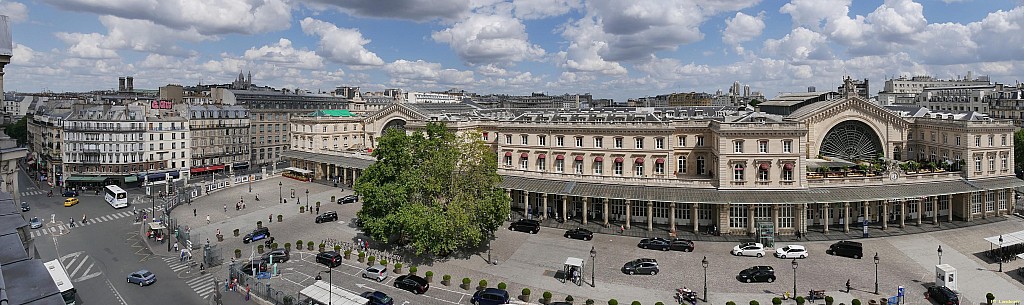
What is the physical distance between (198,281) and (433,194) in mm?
21559

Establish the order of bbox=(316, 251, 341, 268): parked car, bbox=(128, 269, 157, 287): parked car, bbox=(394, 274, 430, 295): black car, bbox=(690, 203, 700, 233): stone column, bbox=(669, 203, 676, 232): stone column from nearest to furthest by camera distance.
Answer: bbox=(394, 274, 430, 295): black car
bbox=(128, 269, 157, 287): parked car
bbox=(316, 251, 341, 268): parked car
bbox=(669, 203, 676, 232): stone column
bbox=(690, 203, 700, 233): stone column

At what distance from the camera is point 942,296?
39375 millimetres

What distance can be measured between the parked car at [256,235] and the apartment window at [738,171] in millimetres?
51383

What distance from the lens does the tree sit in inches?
1916

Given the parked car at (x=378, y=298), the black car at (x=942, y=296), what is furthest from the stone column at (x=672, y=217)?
the parked car at (x=378, y=298)

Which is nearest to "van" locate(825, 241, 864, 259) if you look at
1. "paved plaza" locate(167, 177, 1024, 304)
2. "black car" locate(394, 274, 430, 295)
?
"paved plaza" locate(167, 177, 1024, 304)

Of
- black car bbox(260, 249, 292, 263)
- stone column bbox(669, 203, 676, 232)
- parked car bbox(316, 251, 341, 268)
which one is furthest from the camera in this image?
stone column bbox(669, 203, 676, 232)

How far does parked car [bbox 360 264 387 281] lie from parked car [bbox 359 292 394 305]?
16.0ft

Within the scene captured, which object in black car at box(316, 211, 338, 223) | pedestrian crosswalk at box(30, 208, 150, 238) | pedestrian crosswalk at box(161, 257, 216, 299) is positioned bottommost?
pedestrian crosswalk at box(161, 257, 216, 299)

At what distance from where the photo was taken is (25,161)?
129 m

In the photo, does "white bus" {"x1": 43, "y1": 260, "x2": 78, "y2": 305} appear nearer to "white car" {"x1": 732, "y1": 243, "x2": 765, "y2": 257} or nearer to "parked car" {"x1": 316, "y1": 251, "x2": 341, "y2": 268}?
"parked car" {"x1": 316, "y1": 251, "x2": 341, "y2": 268}

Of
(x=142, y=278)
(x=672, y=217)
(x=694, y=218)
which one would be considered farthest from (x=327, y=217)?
(x=694, y=218)

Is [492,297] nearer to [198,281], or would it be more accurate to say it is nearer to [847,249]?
[198,281]

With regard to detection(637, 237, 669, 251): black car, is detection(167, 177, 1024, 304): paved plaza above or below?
below
